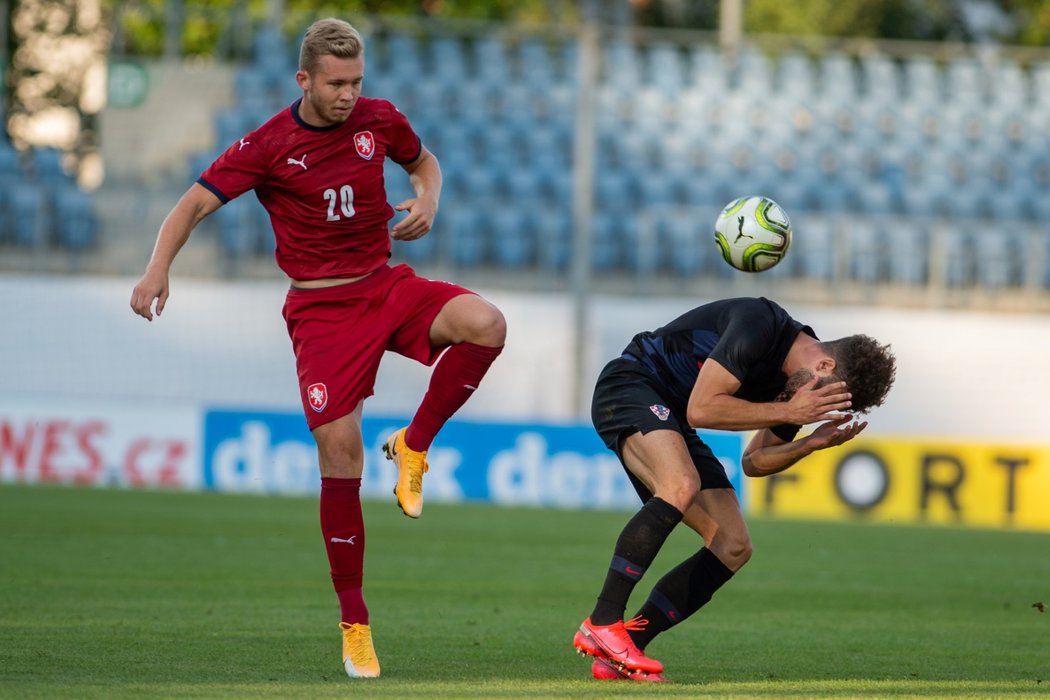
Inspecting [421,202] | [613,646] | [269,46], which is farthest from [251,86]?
Result: [613,646]

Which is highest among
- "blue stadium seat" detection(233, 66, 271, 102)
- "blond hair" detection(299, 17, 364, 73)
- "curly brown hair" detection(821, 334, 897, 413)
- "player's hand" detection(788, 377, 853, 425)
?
"blue stadium seat" detection(233, 66, 271, 102)

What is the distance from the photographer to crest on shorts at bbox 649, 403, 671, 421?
632 cm

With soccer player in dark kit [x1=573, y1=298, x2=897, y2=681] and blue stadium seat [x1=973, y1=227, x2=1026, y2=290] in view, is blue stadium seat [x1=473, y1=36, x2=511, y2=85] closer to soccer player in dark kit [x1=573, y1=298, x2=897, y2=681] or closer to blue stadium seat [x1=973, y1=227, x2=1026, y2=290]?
blue stadium seat [x1=973, y1=227, x2=1026, y2=290]

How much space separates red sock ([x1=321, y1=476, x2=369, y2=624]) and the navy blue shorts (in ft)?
3.34

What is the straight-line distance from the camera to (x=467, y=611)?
340 inches

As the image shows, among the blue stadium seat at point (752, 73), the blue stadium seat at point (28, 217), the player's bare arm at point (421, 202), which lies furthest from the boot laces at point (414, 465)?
the blue stadium seat at point (752, 73)

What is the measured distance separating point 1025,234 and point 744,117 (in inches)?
197

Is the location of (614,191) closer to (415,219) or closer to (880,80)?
(880,80)

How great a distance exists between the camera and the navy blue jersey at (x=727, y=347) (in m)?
5.94

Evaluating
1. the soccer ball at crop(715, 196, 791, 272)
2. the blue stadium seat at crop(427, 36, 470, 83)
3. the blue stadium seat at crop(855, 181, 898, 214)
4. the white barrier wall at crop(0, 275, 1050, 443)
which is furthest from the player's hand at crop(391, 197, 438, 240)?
the blue stadium seat at crop(427, 36, 470, 83)

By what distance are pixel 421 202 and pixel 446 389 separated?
2.55ft

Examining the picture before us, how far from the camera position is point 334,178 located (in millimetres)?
6418

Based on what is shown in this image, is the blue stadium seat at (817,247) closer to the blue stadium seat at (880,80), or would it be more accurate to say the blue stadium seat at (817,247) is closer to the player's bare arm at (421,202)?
the blue stadium seat at (880,80)

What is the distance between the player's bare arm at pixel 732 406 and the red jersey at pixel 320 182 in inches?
60.2
